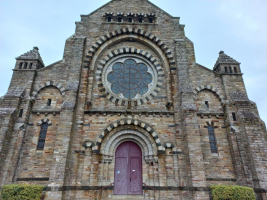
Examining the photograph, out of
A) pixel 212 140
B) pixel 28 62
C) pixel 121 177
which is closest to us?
pixel 121 177

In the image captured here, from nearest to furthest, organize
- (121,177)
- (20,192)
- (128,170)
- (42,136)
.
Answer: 1. (20,192)
2. (121,177)
3. (128,170)
4. (42,136)

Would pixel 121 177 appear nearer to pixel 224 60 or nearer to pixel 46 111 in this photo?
pixel 46 111

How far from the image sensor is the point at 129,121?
12.4 metres

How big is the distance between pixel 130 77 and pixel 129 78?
114 millimetres

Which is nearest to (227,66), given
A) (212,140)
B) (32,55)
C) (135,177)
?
(212,140)

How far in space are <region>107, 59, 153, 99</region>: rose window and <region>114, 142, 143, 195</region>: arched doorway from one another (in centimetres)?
381

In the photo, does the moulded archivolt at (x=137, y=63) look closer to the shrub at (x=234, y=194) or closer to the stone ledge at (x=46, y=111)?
the stone ledge at (x=46, y=111)

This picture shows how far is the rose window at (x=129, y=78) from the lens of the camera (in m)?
13.9

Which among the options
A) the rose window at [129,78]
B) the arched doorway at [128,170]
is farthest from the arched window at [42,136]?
the rose window at [129,78]

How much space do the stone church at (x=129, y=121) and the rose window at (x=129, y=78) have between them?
8 cm

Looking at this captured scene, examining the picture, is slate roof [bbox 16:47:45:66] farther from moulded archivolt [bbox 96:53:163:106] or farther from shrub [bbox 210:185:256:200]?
shrub [bbox 210:185:256:200]

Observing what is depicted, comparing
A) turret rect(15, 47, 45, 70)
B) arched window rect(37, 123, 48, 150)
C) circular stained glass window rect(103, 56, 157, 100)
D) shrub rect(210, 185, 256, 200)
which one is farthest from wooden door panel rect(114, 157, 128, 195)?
turret rect(15, 47, 45, 70)

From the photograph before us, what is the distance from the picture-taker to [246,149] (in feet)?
37.4

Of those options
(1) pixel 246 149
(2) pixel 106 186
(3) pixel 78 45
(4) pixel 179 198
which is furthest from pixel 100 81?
(1) pixel 246 149
